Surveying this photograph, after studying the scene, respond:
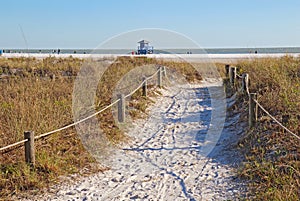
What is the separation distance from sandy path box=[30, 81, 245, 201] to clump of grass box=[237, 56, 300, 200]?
0.32 metres

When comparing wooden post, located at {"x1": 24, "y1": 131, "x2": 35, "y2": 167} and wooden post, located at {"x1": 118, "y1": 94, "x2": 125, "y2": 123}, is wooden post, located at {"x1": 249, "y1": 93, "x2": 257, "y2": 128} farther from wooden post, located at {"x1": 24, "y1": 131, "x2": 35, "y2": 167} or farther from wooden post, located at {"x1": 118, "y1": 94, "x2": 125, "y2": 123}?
wooden post, located at {"x1": 24, "y1": 131, "x2": 35, "y2": 167}

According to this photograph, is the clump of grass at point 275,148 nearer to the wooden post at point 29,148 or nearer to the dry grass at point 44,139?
the dry grass at point 44,139

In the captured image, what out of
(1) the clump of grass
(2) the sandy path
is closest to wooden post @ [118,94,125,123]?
(2) the sandy path

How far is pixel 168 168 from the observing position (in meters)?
6.01

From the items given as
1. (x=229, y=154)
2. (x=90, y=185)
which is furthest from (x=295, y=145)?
(x=90, y=185)

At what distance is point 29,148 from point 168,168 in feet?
7.28

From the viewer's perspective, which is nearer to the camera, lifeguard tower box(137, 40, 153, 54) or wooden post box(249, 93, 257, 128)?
wooden post box(249, 93, 257, 128)

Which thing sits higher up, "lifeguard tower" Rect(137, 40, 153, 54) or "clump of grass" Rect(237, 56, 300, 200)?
"lifeguard tower" Rect(137, 40, 153, 54)

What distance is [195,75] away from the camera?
66.1 ft

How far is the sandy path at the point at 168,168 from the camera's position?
496cm

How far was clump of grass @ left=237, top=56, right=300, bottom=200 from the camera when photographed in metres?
4.70

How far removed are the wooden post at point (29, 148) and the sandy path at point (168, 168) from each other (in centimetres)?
57

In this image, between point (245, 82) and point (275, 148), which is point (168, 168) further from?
point (245, 82)

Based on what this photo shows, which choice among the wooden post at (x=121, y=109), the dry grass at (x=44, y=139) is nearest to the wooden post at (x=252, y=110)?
the dry grass at (x=44, y=139)
